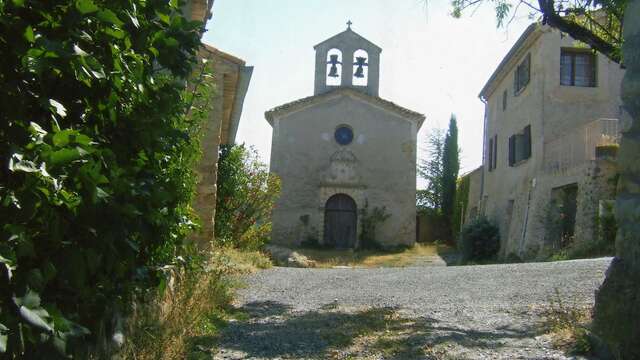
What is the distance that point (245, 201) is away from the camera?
1303 cm

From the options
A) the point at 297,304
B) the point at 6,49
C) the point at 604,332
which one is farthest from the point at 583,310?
the point at 6,49

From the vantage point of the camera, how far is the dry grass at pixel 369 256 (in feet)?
66.3

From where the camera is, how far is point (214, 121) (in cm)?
922

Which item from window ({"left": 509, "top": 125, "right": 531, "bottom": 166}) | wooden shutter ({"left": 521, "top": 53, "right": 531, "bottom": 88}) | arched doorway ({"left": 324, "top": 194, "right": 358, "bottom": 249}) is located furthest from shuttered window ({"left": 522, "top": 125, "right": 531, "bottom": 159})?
arched doorway ({"left": 324, "top": 194, "right": 358, "bottom": 249})

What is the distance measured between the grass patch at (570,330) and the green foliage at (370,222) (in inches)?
744

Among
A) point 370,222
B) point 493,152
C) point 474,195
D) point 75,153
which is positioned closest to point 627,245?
point 75,153

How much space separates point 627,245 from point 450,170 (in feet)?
97.7

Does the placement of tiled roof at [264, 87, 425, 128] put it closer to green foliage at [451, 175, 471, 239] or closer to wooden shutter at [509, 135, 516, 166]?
green foliage at [451, 175, 471, 239]

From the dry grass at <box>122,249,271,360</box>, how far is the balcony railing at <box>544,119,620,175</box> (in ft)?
37.5

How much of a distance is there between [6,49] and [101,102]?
23.3 inches

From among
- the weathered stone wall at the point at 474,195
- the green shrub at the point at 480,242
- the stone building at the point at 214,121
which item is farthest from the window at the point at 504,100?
the stone building at the point at 214,121

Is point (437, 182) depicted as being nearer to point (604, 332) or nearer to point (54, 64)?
point (604, 332)

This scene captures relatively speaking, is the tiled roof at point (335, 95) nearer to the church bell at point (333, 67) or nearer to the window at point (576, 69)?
the church bell at point (333, 67)

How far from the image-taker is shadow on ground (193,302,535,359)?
4.39 metres
